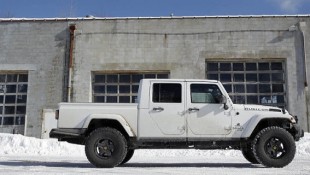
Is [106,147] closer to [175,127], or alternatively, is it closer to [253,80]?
[175,127]

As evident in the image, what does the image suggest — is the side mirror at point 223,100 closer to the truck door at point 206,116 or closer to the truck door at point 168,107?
the truck door at point 206,116

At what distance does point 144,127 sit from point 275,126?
2.86 m

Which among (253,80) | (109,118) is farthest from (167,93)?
(253,80)

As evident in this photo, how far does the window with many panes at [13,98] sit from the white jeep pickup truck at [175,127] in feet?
40.1

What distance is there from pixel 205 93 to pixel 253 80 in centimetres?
1099

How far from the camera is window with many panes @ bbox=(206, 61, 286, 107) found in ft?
64.5

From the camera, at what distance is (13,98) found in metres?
20.7

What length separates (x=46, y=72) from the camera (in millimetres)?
20438

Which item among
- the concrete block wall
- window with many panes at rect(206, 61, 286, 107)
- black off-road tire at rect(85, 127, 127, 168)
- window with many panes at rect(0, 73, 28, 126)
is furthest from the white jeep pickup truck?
window with many panes at rect(0, 73, 28, 126)

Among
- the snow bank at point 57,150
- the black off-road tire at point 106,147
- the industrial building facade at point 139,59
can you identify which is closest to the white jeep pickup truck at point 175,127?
the black off-road tire at point 106,147

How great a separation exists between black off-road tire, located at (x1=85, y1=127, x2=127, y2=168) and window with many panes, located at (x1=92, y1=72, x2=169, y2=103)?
11.0 metres

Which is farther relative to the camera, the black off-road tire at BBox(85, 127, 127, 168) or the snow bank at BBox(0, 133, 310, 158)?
the snow bank at BBox(0, 133, 310, 158)

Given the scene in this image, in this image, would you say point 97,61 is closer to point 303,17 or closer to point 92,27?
point 92,27

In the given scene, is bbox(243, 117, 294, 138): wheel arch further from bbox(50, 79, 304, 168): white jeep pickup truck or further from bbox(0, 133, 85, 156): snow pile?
bbox(0, 133, 85, 156): snow pile
